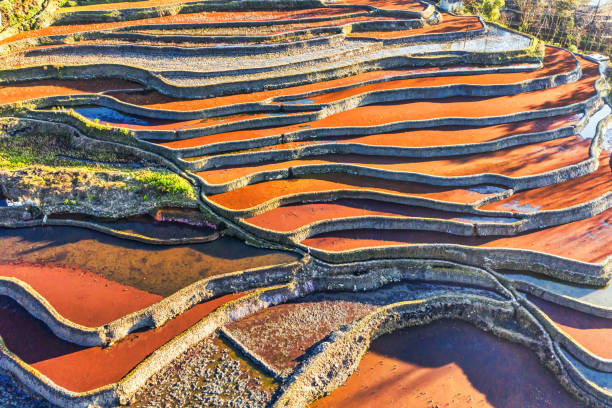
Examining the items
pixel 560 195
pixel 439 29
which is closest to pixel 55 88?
pixel 439 29

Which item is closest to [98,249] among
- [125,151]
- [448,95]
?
[125,151]

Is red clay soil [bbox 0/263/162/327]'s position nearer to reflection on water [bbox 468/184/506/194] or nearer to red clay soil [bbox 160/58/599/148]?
red clay soil [bbox 160/58/599/148]

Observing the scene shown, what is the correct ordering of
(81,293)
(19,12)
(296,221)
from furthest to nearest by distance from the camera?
(19,12)
(296,221)
(81,293)

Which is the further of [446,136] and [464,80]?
[464,80]

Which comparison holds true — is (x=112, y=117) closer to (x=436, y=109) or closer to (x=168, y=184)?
(x=168, y=184)

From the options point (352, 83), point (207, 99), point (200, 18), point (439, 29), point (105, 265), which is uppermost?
point (200, 18)

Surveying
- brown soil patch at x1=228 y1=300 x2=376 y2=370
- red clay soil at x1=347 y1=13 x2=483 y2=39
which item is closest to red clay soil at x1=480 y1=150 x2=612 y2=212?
brown soil patch at x1=228 y1=300 x2=376 y2=370

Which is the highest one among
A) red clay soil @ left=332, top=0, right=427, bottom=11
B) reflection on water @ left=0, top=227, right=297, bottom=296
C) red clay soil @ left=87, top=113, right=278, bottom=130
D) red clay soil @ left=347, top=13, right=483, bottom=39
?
red clay soil @ left=332, top=0, right=427, bottom=11

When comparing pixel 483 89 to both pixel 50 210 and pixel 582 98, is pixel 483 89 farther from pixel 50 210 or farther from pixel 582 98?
pixel 50 210
